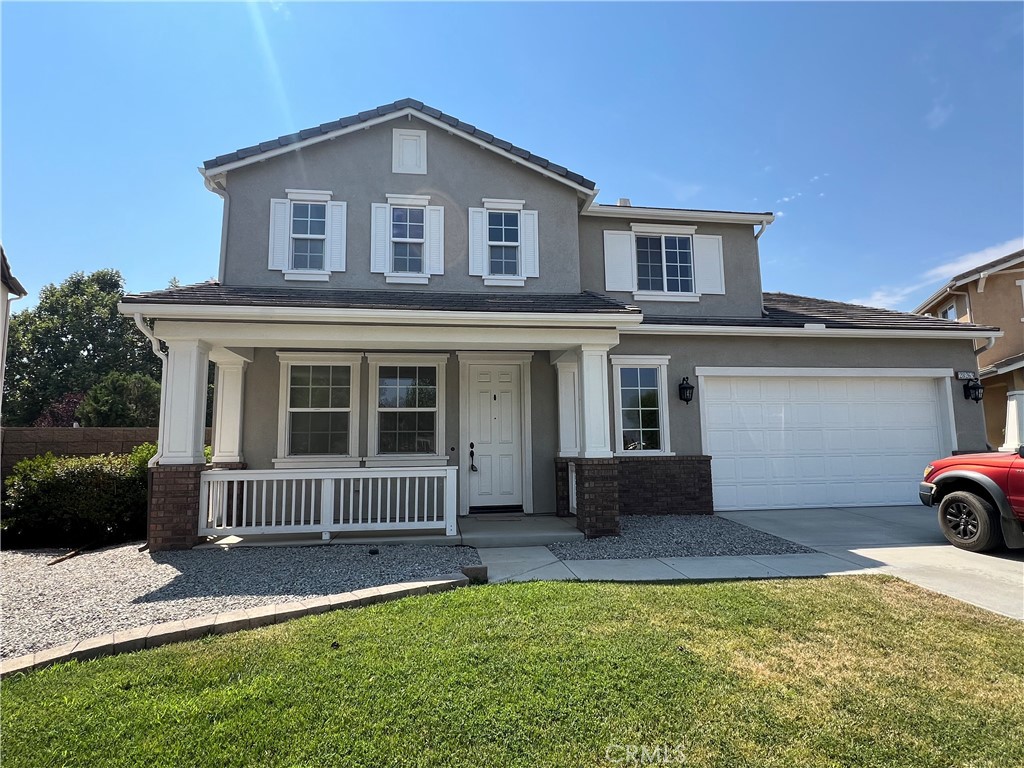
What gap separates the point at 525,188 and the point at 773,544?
721 centimetres

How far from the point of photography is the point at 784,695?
116 inches

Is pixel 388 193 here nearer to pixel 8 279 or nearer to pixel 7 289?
pixel 8 279

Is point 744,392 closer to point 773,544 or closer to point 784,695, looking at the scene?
point 773,544

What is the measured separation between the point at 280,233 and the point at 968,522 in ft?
36.6

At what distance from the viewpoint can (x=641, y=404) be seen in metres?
9.61

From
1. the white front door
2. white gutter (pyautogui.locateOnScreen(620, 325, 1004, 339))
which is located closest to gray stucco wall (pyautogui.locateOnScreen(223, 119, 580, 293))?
the white front door

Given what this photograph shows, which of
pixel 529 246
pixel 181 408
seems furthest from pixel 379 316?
pixel 529 246

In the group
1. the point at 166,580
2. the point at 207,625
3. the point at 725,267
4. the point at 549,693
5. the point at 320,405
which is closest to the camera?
the point at 549,693

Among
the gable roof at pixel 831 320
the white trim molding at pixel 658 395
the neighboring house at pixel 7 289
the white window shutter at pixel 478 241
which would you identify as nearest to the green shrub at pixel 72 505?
the neighboring house at pixel 7 289

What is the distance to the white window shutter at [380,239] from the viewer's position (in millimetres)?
8938

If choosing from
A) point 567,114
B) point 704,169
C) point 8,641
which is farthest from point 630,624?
point 704,169

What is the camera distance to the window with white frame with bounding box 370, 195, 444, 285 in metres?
8.95

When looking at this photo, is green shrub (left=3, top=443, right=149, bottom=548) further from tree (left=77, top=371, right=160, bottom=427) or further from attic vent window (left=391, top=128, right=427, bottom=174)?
tree (left=77, top=371, right=160, bottom=427)

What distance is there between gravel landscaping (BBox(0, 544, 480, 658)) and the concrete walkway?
87cm
